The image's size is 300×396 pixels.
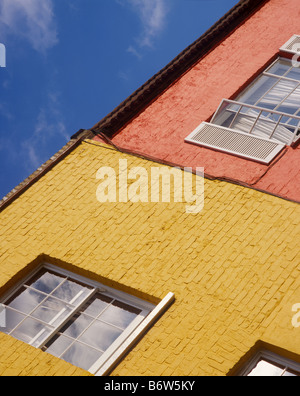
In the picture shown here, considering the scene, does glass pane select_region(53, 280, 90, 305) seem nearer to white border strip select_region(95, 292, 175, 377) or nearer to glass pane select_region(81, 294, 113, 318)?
glass pane select_region(81, 294, 113, 318)

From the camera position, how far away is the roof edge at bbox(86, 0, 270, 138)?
47.1 feet

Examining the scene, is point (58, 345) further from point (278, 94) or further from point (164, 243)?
point (278, 94)

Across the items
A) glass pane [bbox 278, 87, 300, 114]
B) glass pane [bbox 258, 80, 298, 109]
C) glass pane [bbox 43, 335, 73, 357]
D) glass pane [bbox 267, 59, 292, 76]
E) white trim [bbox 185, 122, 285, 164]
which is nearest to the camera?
glass pane [bbox 43, 335, 73, 357]

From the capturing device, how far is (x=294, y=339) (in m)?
9.41

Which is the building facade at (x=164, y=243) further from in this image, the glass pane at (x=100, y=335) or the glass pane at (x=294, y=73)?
the glass pane at (x=294, y=73)

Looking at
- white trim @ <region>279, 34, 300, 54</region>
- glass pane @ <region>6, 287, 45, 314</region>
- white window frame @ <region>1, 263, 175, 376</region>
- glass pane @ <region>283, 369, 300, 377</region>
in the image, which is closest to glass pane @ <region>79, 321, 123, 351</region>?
white window frame @ <region>1, 263, 175, 376</region>

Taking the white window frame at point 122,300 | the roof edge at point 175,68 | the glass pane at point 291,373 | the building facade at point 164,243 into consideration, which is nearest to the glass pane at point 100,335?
the building facade at point 164,243

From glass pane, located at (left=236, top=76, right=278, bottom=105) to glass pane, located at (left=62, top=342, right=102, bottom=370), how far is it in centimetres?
750

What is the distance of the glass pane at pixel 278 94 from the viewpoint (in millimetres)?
14914

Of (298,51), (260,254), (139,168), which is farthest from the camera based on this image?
(298,51)

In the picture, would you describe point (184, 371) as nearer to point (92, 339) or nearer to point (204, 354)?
point (204, 354)

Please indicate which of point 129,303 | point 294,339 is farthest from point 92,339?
point 294,339

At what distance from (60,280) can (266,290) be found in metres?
3.62

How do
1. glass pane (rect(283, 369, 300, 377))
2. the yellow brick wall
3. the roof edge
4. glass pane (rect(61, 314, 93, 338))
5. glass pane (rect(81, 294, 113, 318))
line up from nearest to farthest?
1. glass pane (rect(283, 369, 300, 377))
2. the yellow brick wall
3. glass pane (rect(61, 314, 93, 338))
4. glass pane (rect(81, 294, 113, 318))
5. the roof edge
